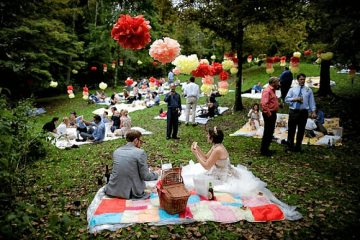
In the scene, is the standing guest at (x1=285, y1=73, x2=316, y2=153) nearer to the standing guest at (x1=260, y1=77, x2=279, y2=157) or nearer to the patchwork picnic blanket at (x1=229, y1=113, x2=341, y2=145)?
the standing guest at (x1=260, y1=77, x2=279, y2=157)

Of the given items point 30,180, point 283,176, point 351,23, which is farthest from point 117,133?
point 351,23

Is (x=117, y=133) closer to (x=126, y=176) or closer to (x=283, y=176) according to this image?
(x=126, y=176)

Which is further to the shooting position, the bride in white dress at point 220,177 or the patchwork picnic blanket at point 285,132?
the patchwork picnic blanket at point 285,132

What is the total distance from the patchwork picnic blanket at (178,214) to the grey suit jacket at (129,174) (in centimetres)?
14

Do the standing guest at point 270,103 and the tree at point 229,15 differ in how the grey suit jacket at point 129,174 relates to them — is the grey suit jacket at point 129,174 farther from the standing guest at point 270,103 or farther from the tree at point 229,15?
the tree at point 229,15

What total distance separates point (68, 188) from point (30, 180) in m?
1.05

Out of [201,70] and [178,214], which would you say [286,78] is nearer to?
[201,70]

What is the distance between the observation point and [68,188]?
5.16 metres

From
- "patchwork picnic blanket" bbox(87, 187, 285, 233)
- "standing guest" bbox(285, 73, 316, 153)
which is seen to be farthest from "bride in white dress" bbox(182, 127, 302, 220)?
"standing guest" bbox(285, 73, 316, 153)

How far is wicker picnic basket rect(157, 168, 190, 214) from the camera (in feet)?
12.3

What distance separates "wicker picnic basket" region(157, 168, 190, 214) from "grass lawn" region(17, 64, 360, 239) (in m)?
0.29

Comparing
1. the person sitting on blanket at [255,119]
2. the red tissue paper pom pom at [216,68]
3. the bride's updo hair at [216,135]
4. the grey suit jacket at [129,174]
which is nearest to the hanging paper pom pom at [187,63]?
the red tissue paper pom pom at [216,68]

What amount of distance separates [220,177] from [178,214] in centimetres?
134

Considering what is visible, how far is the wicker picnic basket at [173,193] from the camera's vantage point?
3.76m
